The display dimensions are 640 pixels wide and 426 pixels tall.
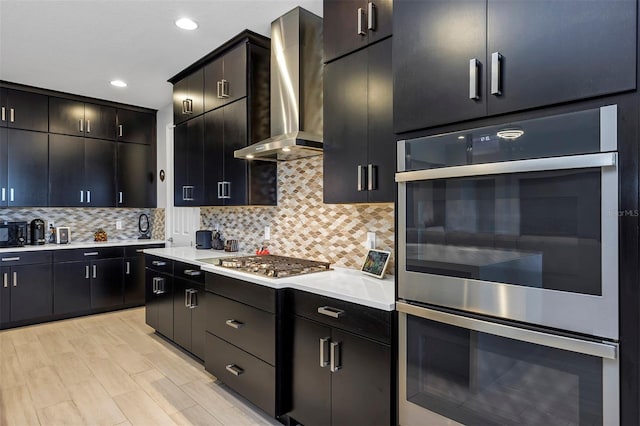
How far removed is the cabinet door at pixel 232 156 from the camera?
10.1 ft

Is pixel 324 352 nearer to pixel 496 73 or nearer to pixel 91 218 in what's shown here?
pixel 496 73

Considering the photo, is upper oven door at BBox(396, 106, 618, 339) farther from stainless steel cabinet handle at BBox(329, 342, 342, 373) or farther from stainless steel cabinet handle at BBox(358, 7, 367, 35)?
stainless steel cabinet handle at BBox(358, 7, 367, 35)

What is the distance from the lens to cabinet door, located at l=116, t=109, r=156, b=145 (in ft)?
16.5

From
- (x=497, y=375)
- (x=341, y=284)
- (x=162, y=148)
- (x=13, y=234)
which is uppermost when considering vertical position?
(x=162, y=148)

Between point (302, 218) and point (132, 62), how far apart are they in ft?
7.28

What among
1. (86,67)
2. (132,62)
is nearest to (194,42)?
(132,62)

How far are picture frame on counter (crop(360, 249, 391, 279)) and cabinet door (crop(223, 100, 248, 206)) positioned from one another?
123 cm

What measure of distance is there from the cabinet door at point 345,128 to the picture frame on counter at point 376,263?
15.9 inches

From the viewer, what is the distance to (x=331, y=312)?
189 cm

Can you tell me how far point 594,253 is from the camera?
42.9 inches

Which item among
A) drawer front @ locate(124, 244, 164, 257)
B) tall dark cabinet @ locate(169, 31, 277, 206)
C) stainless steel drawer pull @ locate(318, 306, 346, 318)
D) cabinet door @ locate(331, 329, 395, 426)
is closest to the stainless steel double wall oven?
cabinet door @ locate(331, 329, 395, 426)

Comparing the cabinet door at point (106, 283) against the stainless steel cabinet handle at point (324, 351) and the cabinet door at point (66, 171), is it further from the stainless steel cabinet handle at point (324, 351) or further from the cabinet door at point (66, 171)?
the stainless steel cabinet handle at point (324, 351)

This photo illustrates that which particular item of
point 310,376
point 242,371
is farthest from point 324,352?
point 242,371

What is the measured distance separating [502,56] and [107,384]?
3231 mm
